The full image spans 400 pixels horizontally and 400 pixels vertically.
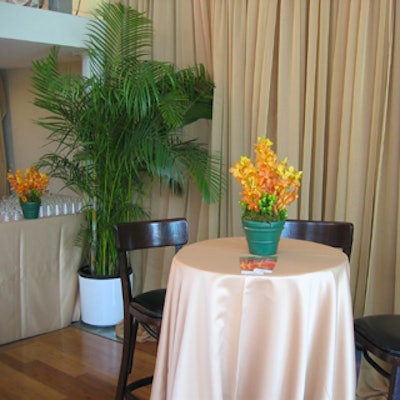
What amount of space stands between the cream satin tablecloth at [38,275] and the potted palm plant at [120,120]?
165 millimetres

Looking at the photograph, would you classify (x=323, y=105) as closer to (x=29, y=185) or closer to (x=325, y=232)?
(x=325, y=232)

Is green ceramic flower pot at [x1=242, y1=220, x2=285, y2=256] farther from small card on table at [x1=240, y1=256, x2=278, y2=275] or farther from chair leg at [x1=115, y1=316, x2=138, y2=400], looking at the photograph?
chair leg at [x1=115, y1=316, x2=138, y2=400]

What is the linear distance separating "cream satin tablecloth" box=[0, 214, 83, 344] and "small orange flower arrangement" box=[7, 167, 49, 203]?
173mm

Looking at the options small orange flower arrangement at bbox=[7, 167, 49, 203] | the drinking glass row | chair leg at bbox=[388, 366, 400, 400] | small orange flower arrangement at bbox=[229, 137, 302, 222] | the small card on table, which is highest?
small orange flower arrangement at bbox=[229, 137, 302, 222]

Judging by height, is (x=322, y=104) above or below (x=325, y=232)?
above

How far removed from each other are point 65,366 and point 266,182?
1958mm

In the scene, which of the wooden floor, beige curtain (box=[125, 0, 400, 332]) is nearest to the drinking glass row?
the wooden floor

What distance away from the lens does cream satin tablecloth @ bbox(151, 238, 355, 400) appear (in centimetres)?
195

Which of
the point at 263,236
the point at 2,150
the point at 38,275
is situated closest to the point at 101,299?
the point at 38,275

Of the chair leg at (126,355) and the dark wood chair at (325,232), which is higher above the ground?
the dark wood chair at (325,232)

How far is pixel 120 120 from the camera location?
144 inches

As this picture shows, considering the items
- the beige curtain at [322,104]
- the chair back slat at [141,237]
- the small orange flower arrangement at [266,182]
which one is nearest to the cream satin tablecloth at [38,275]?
the beige curtain at [322,104]

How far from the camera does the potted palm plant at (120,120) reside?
3.53 m

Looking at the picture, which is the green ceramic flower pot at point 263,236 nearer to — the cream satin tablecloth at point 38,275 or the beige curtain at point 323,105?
the beige curtain at point 323,105
